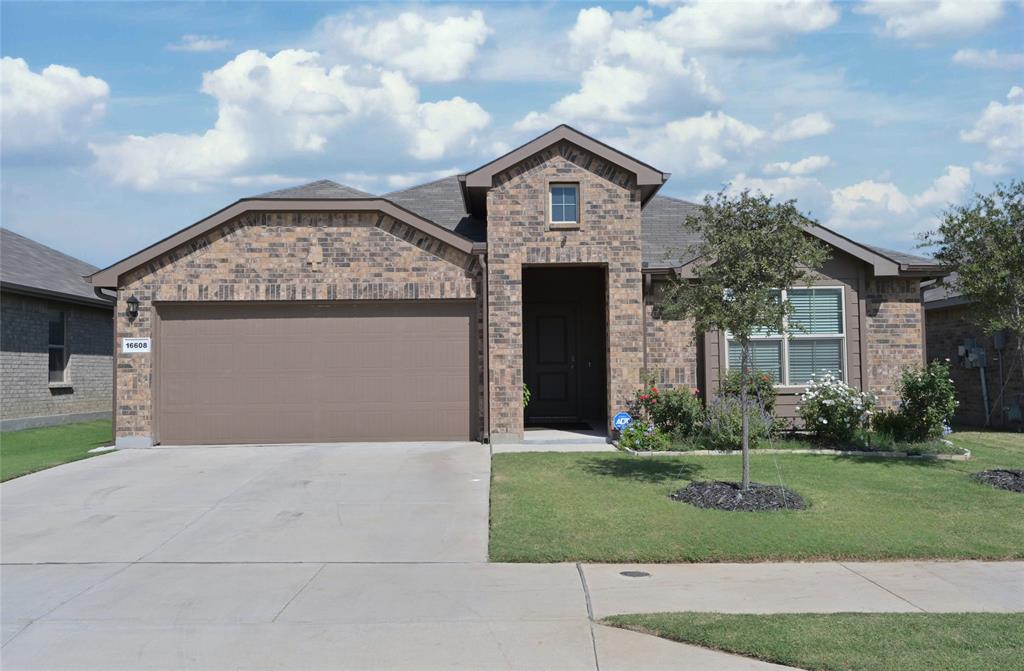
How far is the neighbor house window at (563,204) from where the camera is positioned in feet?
44.8

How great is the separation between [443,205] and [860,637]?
13802 millimetres

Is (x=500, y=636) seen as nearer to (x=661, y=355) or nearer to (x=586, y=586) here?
(x=586, y=586)

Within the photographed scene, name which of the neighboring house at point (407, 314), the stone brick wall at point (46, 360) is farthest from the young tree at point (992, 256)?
the stone brick wall at point (46, 360)

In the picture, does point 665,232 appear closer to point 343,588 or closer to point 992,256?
point 992,256

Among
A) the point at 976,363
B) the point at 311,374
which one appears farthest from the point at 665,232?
the point at 976,363

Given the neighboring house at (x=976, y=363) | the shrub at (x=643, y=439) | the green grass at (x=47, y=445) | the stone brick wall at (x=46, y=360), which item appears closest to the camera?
the green grass at (x=47, y=445)

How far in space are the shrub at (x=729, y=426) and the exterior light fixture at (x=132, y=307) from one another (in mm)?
9697

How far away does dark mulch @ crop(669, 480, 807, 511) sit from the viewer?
341 inches

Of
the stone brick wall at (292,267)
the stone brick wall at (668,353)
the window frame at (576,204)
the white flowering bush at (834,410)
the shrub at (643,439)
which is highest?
the window frame at (576,204)

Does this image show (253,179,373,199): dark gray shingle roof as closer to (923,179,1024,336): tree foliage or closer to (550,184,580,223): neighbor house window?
(550,184,580,223): neighbor house window

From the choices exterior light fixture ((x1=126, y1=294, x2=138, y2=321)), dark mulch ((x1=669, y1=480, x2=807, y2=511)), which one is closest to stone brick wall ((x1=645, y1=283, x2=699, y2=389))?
dark mulch ((x1=669, y1=480, x2=807, y2=511))

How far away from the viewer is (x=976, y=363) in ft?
56.9

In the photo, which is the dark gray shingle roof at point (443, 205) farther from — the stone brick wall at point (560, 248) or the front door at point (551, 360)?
the front door at point (551, 360)

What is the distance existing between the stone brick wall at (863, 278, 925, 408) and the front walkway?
24.4 ft
